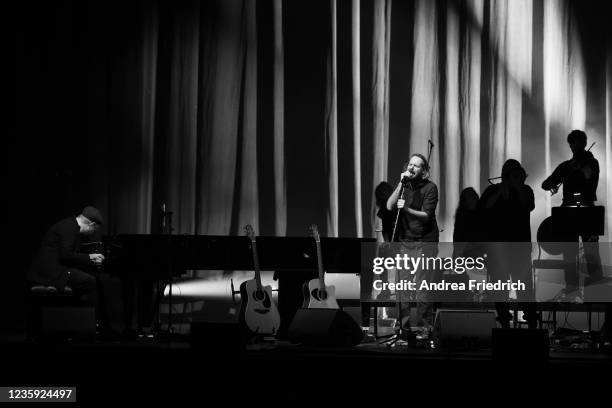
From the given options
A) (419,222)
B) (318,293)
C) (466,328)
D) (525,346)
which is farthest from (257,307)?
(525,346)

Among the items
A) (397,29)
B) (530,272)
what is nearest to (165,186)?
(397,29)

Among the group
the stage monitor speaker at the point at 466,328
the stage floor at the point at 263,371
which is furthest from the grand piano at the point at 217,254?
the stage monitor speaker at the point at 466,328

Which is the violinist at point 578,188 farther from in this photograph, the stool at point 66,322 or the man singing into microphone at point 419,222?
the stool at point 66,322

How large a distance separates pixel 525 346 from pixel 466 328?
760 mm

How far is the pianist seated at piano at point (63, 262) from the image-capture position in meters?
6.28

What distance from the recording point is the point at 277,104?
876 centimetres

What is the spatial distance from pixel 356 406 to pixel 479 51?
4.77 meters

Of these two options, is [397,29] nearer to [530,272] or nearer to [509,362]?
[530,272]

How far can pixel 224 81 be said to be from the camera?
880 centimetres

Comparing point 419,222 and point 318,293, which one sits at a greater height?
point 419,222

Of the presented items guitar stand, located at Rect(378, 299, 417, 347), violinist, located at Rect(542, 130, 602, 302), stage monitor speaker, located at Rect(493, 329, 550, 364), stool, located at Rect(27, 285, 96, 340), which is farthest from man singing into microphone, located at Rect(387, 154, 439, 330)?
stool, located at Rect(27, 285, 96, 340)

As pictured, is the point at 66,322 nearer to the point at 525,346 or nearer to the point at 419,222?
the point at 419,222

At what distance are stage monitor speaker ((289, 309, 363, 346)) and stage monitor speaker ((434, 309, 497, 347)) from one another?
2.01 ft

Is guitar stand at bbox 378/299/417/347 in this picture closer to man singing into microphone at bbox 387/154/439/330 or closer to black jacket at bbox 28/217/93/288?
man singing into microphone at bbox 387/154/439/330
